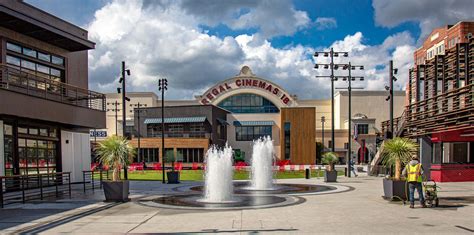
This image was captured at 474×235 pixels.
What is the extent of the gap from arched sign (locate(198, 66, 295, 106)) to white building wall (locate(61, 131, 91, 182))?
4900cm

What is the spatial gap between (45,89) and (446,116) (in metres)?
20.1

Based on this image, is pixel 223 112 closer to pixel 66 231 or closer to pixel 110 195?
pixel 110 195

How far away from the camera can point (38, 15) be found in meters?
23.8

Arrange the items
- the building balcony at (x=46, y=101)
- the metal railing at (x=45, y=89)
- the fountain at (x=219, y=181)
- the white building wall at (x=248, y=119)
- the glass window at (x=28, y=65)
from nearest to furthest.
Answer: the fountain at (x=219, y=181) → the building balcony at (x=46, y=101) → the metal railing at (x=45, y=89) → the glass window at (x=28, y=65) → the white building wall at (x=248, y=119)

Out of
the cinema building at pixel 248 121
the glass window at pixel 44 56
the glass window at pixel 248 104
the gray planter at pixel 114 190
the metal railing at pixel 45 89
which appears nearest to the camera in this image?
the gray planter at pixel 114 190

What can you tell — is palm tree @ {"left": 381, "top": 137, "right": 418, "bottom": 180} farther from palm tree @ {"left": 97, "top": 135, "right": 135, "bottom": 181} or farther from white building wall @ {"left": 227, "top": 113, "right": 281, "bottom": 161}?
white building wall @ {"left": 227, "top": 113, "right": 281, "bottom": 161}

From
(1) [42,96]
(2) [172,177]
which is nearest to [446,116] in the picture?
(2) [172,177]

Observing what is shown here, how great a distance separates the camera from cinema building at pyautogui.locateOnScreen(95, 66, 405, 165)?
212 feet

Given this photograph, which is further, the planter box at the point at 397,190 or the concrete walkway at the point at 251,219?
the planter box at the point at 397,190

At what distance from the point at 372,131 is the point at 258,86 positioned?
2121cm

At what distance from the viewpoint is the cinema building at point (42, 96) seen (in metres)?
20.8

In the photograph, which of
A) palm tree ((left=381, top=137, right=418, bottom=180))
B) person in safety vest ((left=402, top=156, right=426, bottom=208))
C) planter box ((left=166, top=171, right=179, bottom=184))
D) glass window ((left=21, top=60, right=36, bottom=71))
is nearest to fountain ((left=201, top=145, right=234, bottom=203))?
palm tree ((left=381, top=137, right=418, bottom=180))

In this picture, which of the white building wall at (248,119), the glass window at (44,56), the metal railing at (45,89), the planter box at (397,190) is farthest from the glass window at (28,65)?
the white building wall at (248,119)

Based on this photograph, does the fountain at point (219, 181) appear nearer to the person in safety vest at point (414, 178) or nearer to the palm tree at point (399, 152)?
the palm tree at point (399, 152)
